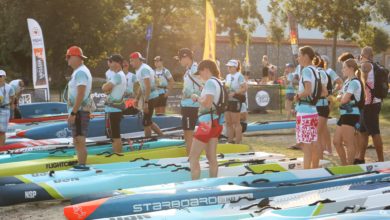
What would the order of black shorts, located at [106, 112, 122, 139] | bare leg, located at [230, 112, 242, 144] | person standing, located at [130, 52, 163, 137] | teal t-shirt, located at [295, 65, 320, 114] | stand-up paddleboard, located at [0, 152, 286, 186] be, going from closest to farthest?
teal t-shirt, located at [295, 65, 320, 114] → stand-up paddleboard, located at [0, 152, 286, 186] → black shorts, located at [106, 112, 122, 139] → person standing, located at [130, 52, 163, 137] → bare leg, located at [230, 112, 242, 144]

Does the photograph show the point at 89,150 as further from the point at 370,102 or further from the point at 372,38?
the point at 372,38

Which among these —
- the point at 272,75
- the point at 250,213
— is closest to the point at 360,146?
the point at 250,213

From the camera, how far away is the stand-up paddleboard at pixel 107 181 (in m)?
6.04

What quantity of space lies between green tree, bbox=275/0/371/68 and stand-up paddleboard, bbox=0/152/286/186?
15388mm

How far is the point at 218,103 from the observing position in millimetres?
6070

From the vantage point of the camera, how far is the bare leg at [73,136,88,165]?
7.10 m

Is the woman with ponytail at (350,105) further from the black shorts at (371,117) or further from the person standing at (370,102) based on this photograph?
the black shorts at (371,117)

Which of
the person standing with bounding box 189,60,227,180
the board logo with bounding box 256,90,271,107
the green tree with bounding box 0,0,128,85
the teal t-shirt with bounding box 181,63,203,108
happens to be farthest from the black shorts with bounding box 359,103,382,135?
the green tree with bounding box 0,0,128,85

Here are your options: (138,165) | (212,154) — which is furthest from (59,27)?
(212,154)

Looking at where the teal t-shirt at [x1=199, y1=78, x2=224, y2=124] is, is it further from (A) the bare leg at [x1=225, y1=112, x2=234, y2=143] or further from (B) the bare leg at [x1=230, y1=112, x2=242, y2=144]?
(A) the bare leg at [x1=225, y1=112, x2=234, y2=143]

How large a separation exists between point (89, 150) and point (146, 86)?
1.34m

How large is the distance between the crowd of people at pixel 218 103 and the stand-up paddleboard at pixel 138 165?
0.71ft

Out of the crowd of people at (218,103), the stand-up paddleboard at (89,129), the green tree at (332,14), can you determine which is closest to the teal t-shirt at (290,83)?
the crowd of people at (218,103)

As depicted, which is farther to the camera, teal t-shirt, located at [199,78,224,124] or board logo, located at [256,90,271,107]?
board logo, located at [256,90,271,107]
